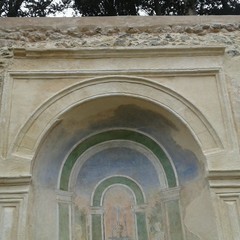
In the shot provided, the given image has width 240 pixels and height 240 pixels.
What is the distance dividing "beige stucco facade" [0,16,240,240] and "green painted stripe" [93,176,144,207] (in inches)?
0.6

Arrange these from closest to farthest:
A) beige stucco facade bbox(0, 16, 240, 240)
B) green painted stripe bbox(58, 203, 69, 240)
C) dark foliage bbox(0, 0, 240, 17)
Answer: beige stucco facade bbox(0, 16, 240, 240) < green painted stripe bbox(58, 203, 69, 240) < dark foliage bbox(0, 0, 240, 17)

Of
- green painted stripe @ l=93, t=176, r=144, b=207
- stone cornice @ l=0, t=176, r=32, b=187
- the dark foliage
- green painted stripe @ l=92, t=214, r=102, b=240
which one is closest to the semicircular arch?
stone cornice @ l=0, t=176, r=32, b=187

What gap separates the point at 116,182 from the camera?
17.9 ft

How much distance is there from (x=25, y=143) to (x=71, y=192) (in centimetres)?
101

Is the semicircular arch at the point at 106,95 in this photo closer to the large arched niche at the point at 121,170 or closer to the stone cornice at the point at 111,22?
the large arched niche at the point at 121,170

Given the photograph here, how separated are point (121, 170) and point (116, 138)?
0.49 meters

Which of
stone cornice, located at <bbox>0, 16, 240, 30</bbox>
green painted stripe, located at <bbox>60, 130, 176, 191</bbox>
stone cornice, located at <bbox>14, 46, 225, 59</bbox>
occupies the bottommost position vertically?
green painted stripe, located at <bbox>60, 130, 176, 191</bbox>

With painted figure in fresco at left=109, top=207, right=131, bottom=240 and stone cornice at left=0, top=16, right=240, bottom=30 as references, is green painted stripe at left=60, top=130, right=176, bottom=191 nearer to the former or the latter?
painted figure in fresco at left=109, top=207, right=131, bottom=240

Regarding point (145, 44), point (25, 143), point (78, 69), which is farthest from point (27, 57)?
point (145, 44)

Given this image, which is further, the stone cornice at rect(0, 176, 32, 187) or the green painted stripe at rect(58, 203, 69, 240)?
the green painted stripe at rect(58, 203, 69, 240)

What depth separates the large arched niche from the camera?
4.77 m

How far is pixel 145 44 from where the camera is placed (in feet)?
17.7

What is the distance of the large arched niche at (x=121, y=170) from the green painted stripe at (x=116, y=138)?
0.05 ft

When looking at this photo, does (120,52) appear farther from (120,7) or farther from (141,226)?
(120,7)
